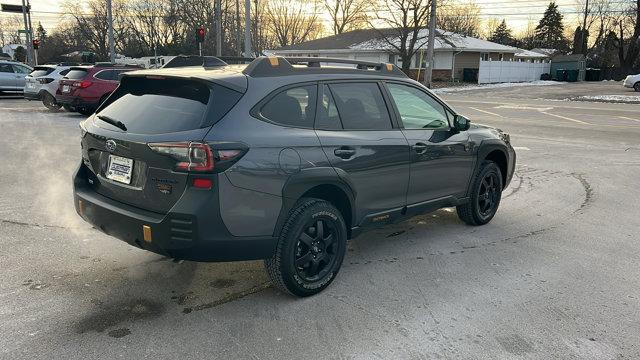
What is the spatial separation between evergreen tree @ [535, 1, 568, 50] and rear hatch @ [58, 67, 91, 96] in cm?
8125

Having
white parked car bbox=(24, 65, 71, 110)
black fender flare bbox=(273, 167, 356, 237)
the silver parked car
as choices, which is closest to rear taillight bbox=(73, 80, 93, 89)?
white parked car bbox=(24, 65, 71, 110)

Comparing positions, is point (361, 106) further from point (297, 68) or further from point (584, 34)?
point (584, 34)

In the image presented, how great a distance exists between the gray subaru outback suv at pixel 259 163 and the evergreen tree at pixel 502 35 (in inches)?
3593

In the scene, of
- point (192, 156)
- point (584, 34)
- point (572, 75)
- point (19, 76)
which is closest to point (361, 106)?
point (192, 156)

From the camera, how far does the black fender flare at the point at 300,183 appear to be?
3551 millimetres

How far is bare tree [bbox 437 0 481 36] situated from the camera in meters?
72.8

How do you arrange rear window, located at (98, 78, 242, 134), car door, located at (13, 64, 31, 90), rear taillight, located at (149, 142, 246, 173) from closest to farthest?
rear taillight, located at (149, 142, 246, 173)
rear window, located at (98, 78, 242, 134)
car door, located at (13, 64, 31, 90)

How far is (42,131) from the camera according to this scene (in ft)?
40.9

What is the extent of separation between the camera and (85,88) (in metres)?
15.5

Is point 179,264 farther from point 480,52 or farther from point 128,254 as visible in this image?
point 480,52

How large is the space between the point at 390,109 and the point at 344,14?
71137 mm

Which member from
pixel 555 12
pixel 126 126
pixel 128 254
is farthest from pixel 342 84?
pixel 555 12

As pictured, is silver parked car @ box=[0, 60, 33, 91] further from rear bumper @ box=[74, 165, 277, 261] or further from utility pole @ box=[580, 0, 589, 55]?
utility pole @ box=[580, 0, 589, 55]

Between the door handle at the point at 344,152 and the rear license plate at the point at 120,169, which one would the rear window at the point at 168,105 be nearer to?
the rear license plate at the point at 120,169
